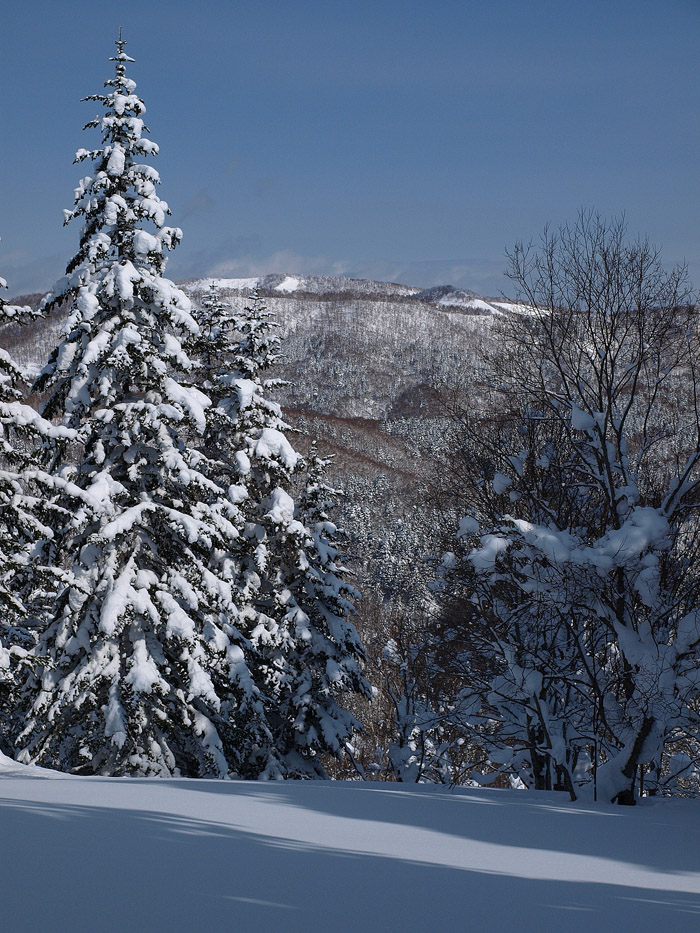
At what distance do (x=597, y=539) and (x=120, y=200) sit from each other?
10696 millimetres

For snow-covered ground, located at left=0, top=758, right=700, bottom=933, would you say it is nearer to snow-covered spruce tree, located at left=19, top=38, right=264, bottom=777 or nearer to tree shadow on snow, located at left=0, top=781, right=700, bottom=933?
tree shadow on snow, located at left=0, top=781, right=700, bottom=933

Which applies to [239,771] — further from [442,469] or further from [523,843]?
[523,843]

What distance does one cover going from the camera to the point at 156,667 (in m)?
13.8

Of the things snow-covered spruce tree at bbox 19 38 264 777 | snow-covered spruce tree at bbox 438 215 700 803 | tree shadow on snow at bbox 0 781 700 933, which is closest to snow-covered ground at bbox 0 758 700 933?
tree shadow on snow at bbox 0 781 700 933

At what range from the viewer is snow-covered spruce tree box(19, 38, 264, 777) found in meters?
13.4

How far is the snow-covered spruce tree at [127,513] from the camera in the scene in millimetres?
13383

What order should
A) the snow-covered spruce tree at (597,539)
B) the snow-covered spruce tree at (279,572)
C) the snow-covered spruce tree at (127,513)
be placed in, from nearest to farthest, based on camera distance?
the snow-covered spruce tree at (597,539) < the snow-covered spruce tree at (127,513) < the snow-covered spruce tree at (279,572)

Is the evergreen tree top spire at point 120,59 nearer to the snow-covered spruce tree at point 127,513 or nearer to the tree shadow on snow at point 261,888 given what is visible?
the snow-covered spruce tree at point 127,513

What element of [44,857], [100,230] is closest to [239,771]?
[100,230]

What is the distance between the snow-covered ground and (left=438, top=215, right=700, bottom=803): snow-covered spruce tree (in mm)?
2782

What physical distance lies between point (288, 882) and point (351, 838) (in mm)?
1604

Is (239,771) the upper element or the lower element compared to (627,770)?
lower

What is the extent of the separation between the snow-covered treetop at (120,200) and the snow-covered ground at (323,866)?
395 inches

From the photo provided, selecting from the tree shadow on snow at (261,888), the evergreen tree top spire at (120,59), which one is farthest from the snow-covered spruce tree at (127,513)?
the tree shadow on snow at (261,888)
